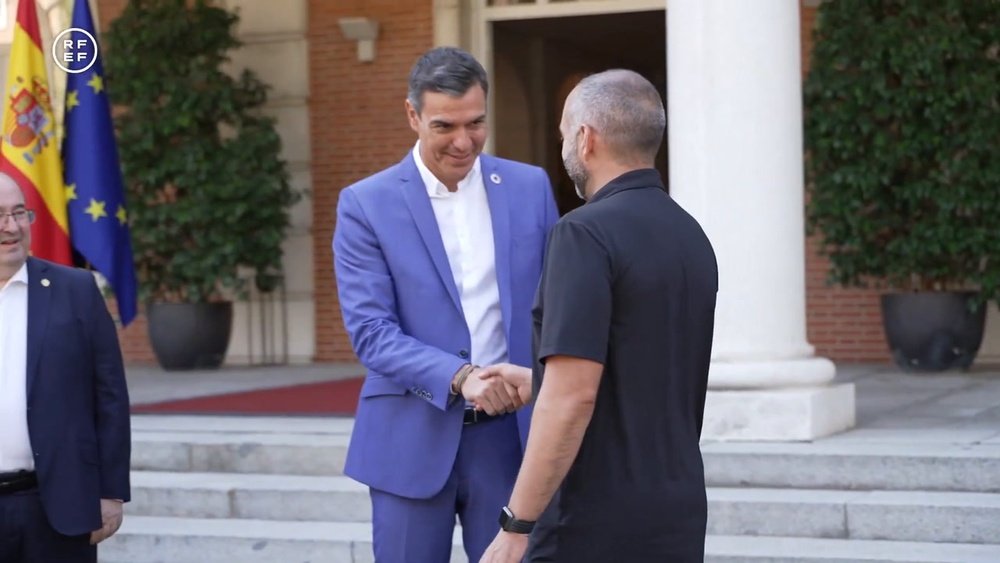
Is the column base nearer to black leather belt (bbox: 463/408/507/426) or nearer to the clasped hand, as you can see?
black leather belt (bbox: 463/408/507/426)

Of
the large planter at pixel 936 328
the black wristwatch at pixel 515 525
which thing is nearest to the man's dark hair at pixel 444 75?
the black wristwatch at pixel 515 525

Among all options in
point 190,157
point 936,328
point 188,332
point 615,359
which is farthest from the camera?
point 188,332

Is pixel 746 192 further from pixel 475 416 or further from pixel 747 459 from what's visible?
pixel 475 416

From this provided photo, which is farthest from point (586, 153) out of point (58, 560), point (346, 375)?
point (346, 375)

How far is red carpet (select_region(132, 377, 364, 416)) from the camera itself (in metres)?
9.52

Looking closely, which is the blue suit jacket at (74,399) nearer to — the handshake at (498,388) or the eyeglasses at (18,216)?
the eyeglasses at (18,216)

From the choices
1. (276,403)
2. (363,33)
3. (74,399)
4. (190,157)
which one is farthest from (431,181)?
(363,33)

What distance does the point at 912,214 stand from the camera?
10836mm

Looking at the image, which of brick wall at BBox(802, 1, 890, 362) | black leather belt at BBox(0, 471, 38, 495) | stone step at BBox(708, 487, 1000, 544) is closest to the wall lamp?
brick wall at BBox(802, 1, 890, 362)

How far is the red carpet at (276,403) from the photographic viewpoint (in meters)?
9.52

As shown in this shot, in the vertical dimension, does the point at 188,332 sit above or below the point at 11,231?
below

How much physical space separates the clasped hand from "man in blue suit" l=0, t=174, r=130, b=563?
4.16 ft

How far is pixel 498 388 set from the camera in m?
3.55

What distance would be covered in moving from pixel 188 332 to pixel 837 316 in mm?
5043
